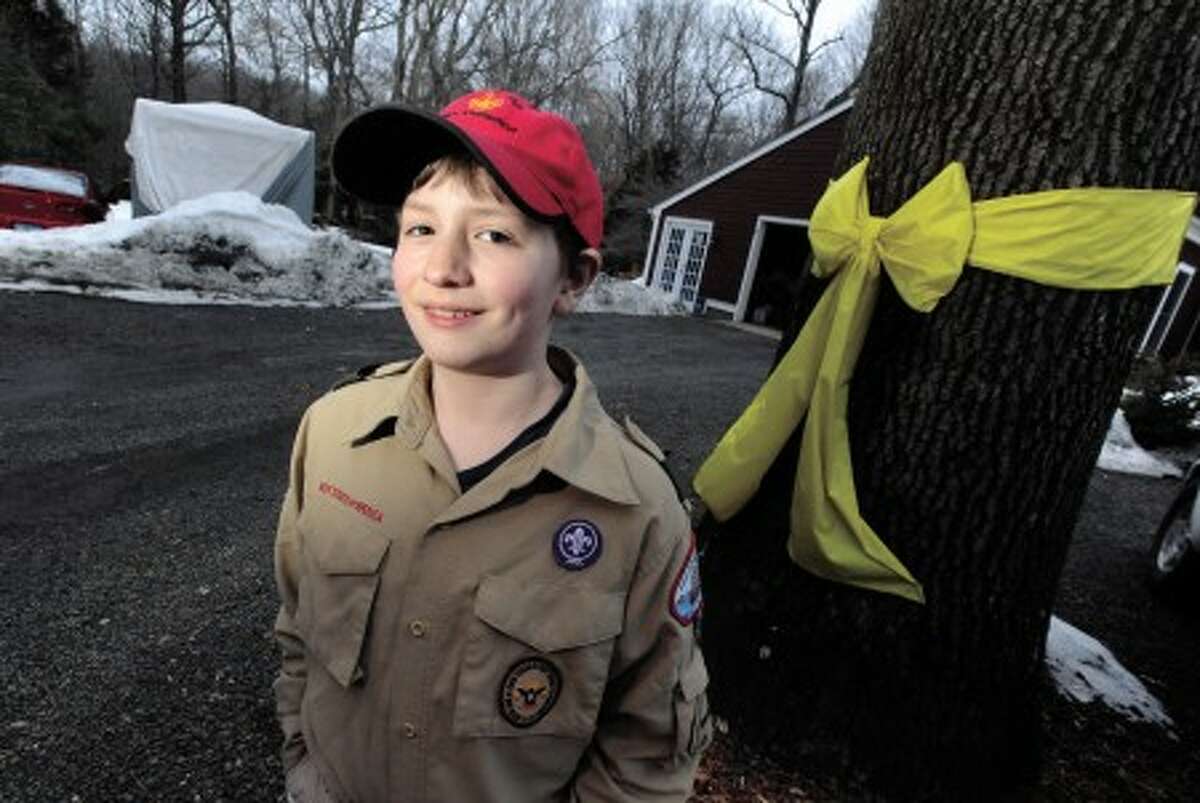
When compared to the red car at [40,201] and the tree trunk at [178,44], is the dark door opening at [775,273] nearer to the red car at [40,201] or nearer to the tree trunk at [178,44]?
the red car at [40,201]

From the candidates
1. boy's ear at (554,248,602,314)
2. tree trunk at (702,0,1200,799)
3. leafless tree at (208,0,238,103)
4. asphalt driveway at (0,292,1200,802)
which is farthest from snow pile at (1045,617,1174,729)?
leafless tree at (208,0,238,103)

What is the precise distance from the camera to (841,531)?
7.27 ft

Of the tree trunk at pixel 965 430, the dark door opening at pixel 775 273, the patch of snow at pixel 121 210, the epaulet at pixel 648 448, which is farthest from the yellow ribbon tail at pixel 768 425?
the patch of snow at pixel 121 210

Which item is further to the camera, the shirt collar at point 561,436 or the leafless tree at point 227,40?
the leafless tree at point 227,40

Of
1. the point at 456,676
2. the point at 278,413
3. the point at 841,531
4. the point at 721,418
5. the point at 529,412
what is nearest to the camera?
the point at 456,676

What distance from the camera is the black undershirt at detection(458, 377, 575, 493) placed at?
1.32 m

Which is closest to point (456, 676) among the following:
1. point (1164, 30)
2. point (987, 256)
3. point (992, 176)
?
point (987, 256)

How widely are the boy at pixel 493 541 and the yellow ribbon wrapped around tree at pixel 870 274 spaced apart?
0.99 meters

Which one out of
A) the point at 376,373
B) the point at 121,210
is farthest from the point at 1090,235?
the point at 121,210

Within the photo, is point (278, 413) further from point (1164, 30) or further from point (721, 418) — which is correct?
point (1164, 30)

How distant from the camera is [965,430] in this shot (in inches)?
84.4

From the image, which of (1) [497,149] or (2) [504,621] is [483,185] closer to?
(1) [497,149]

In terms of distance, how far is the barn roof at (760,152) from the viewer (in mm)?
16312

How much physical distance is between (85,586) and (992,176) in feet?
11.9
